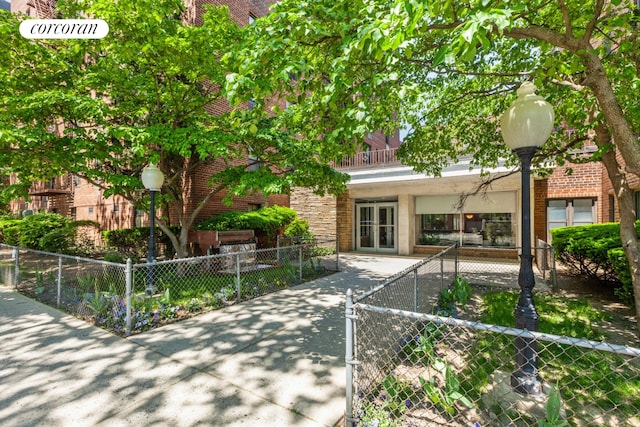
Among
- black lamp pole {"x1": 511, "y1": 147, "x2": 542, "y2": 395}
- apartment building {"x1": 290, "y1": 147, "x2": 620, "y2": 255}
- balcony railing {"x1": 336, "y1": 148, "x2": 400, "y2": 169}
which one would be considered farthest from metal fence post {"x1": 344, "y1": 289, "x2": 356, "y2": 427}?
balcony railing {"x1": 336, "y1": 148, "x2": 400, "y2": 169}

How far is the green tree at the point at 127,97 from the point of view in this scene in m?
5.77

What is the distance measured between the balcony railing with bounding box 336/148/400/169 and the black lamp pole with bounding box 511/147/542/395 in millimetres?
9317

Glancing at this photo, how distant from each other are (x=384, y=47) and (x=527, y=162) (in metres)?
1.87

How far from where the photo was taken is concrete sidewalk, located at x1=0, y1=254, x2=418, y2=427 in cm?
262

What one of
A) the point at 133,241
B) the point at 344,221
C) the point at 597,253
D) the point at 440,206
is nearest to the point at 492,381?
the point at 597,253

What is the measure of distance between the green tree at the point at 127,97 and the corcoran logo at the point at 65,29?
0.14 metres

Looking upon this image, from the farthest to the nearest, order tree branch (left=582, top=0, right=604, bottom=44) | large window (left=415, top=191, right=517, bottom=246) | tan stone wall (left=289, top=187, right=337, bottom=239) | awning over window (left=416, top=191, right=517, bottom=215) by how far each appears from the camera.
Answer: tan stone wall (left=289, top=187, right=337, bottom=239) → large window (left=415, top=191, right=517, bottom=246) → awning over window (left=416, top=191, right=517, bottom=215) → tree branch (left=582, top=0, right=604, bottom=44)

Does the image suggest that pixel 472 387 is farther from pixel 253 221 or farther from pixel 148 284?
pixel 253 221

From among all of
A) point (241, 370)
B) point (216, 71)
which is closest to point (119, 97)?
point (216, 71)

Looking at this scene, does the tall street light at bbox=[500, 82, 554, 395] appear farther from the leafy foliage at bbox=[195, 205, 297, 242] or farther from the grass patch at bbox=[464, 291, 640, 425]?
the leafy foliage at bbox=[195, 205, 297, 242]

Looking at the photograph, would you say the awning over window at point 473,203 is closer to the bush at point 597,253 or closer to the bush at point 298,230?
the bush at point 597,253

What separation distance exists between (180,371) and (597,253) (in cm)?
755

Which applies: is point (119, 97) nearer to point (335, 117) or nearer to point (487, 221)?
point (335, 117)

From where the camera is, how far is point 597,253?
5.99m
